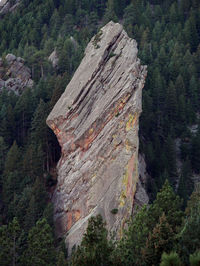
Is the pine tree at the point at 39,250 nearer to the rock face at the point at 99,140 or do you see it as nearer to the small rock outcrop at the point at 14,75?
the rock face at the point at 99,140

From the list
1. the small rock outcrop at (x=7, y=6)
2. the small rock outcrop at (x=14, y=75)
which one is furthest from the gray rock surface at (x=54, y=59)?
the small rock outcrop at (x=7, y=6)

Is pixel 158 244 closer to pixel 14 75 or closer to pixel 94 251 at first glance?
pixel 94 251

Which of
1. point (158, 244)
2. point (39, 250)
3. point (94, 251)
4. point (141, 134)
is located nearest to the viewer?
point (94, 251)

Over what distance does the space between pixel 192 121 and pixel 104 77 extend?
1944 centimetres

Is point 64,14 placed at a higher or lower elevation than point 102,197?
Result: lower

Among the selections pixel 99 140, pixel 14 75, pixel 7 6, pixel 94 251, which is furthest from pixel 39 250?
pixel 7 6

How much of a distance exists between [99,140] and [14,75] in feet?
104

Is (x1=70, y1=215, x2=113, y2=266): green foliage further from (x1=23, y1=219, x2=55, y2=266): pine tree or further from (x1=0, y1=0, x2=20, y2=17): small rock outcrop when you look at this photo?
(x1=0, y1=0, x2=20, y2=17): small rock outcrop

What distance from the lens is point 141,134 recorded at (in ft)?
176

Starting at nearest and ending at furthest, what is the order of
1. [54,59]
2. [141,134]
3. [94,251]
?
1. [94,251]
2. [141,134]
3. [54,59]

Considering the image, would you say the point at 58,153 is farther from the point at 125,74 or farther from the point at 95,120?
the point at 125,74

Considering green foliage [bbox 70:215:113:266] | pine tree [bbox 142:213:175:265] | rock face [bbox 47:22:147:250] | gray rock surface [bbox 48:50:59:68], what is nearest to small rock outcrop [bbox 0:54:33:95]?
gray rock surface [bbox 48:50:59:68]

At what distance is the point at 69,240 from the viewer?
35781 mm

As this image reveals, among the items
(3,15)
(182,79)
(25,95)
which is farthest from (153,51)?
(3,15)
